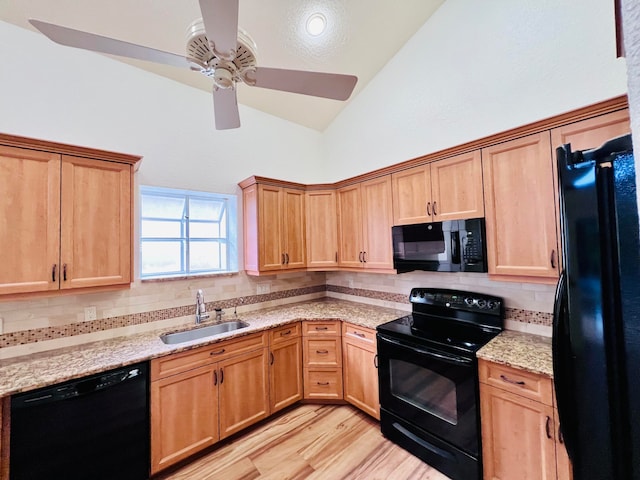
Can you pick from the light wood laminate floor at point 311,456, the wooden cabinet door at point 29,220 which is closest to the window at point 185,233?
the wooden cabinet door at point 29,220

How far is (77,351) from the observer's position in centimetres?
203

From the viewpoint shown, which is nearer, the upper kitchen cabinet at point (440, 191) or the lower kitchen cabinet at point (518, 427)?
the lower kitchen cabinet at point (518, 427)

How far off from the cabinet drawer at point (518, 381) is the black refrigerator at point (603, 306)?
3.54 ft

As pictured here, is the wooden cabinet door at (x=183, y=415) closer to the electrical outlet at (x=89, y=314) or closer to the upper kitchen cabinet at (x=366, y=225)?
the electrical outlet at (x=89, y=314)

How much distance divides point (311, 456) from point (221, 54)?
2723 mm

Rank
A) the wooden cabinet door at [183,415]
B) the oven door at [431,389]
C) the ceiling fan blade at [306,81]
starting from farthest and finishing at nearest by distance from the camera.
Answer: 1. the wooden cabinet door at [183,415]
2. the oven door at [431,389]
3. the ceiling fan blade at [306,81]

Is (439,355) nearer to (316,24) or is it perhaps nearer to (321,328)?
(321,328)

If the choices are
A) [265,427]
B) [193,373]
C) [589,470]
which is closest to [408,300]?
[265,427]

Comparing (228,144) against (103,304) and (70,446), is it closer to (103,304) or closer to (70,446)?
(103,304)

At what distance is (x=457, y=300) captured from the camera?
2.43 metres

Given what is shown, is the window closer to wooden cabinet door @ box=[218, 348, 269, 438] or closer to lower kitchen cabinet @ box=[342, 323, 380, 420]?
wooden cabinet door @ box=[218, 348, 269, 438]

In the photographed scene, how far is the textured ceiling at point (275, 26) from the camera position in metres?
1.91

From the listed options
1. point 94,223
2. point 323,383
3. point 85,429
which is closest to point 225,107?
point 94,223

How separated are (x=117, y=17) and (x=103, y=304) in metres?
2.15
